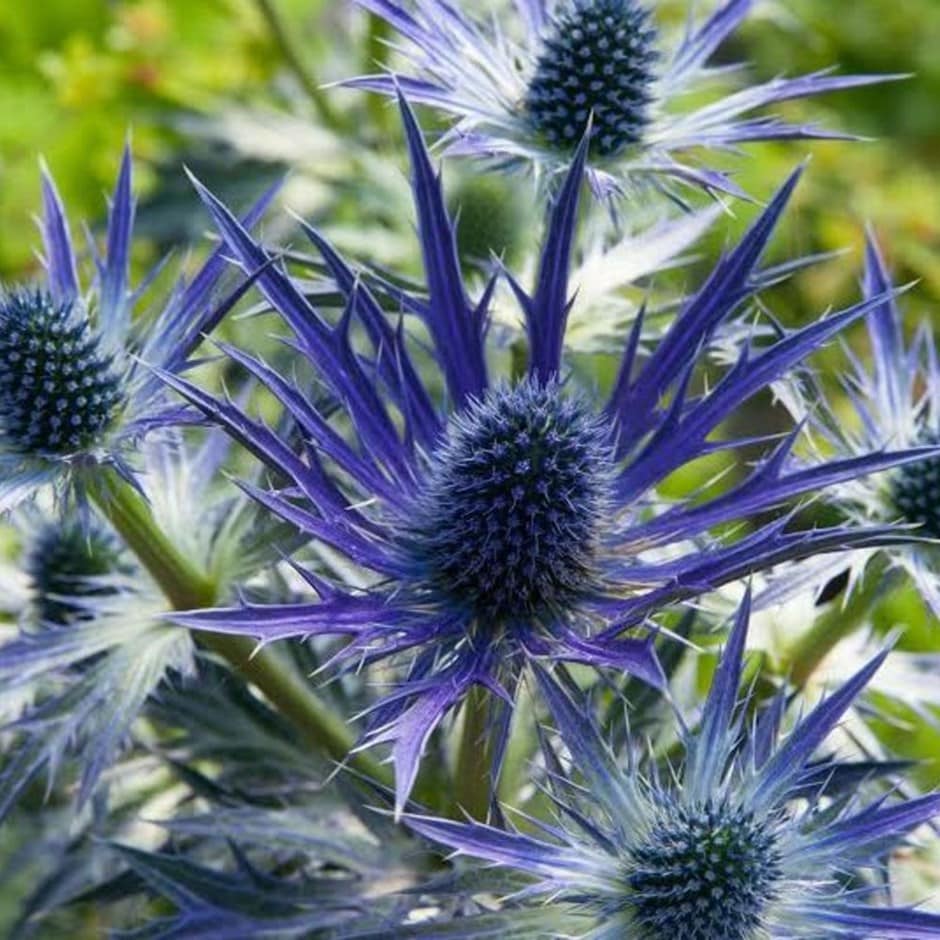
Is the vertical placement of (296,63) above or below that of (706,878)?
above

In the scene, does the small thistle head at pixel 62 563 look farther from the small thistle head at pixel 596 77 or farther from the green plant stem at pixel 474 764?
the small thistle head at pixel 596 77

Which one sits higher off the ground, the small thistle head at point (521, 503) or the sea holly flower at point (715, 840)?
the small thistle head at point (521, 503)

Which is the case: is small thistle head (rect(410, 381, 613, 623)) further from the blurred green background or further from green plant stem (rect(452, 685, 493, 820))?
the blurred green background

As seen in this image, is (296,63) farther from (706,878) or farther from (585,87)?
(706,878)

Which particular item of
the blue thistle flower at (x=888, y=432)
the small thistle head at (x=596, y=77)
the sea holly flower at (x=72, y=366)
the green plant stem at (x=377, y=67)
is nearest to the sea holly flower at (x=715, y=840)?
the blue thistle flower at (x=888, y=432)

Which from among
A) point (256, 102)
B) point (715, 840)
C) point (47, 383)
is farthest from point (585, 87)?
Answer: point (256, 102)

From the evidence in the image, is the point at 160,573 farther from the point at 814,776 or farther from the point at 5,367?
the point at 814,776
